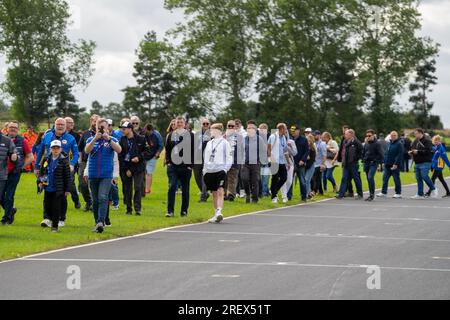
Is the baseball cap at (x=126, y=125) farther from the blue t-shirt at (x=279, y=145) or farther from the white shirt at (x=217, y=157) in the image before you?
the blue t-shirt at (x=279, y=145)

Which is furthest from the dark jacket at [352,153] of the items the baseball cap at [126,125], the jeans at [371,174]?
the baseball cap at [126,125]

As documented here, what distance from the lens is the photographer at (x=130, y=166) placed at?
814 inches

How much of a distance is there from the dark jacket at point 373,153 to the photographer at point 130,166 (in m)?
9.43

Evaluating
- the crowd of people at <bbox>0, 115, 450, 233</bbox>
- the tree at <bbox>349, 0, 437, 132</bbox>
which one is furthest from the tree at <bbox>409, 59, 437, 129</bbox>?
the crowd of people at <bbox>0, 115, 450, 233</bbox>

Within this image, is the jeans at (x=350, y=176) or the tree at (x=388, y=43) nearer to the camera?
the jeans at (x=350, y=176)

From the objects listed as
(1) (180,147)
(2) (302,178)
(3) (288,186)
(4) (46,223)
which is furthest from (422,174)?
(4) (46,223)

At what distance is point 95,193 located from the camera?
17438mm

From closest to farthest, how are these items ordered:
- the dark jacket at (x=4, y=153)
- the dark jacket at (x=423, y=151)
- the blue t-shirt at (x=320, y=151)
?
the dark jacket at (x=4, y=153), the blue t-shirt at (x=320, y=151), the dark jacket at (x=423, y=151)

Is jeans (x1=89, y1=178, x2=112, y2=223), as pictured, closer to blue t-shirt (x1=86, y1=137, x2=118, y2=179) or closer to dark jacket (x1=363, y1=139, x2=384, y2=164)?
blue t-shirt (x1=86, y1=137, x2=118, y2=179)

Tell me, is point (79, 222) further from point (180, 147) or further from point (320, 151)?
point (320, 151)

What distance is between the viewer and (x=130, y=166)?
20750 mm

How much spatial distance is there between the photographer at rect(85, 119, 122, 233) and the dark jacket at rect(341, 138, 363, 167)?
11605mm

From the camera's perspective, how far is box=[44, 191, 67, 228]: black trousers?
55.1ft
